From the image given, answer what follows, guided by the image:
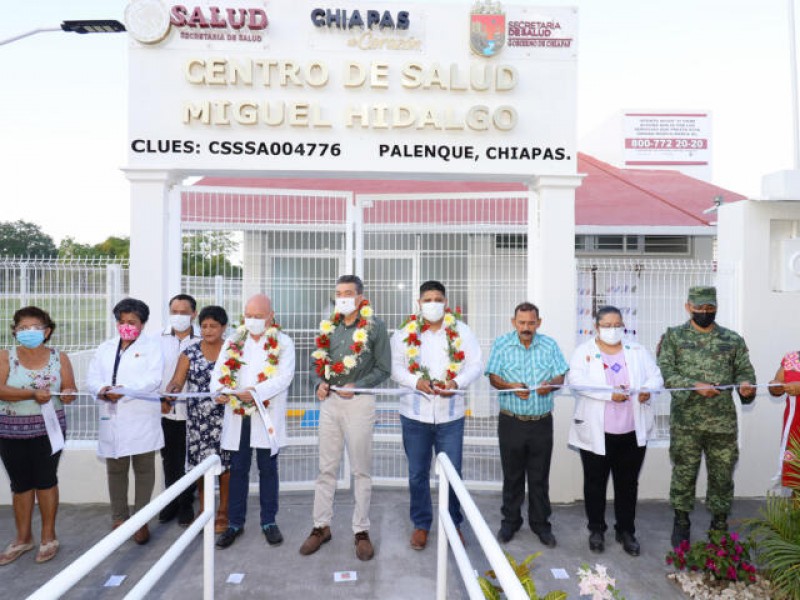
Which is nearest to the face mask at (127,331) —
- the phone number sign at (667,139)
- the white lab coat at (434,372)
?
the white lab coat at (434,372)

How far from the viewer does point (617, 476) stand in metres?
4.56

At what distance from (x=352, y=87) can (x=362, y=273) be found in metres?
1.70

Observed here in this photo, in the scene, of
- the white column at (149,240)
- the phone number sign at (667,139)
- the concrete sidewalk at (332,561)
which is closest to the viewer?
the concrete sidewalk at (332,561)

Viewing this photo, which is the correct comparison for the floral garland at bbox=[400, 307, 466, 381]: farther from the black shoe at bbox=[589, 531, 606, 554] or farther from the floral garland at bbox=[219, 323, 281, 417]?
the black shoe at bbox=[589, 531, 606, 554]

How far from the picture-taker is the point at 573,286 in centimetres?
559

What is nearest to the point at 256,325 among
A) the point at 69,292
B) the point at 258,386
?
the point at 258,386

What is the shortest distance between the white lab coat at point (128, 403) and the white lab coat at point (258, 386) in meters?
0.51

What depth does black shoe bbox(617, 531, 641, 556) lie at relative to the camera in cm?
448

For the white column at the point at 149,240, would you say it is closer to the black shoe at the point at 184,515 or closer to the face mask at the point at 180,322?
the face mask at the point at 180,322

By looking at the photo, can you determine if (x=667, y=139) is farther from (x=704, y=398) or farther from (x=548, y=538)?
(x=548, y=538)

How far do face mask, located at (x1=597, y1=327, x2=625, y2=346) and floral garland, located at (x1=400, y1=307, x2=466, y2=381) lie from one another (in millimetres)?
1041

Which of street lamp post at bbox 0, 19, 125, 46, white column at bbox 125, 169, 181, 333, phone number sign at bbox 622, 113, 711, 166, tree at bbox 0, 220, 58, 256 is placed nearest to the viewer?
white column at bbox 125, 169, 181, 333

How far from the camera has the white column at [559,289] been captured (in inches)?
219

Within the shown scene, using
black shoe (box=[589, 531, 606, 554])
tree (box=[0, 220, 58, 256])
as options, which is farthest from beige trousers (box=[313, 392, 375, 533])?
tree (box=[0, 220, 58, 256])
